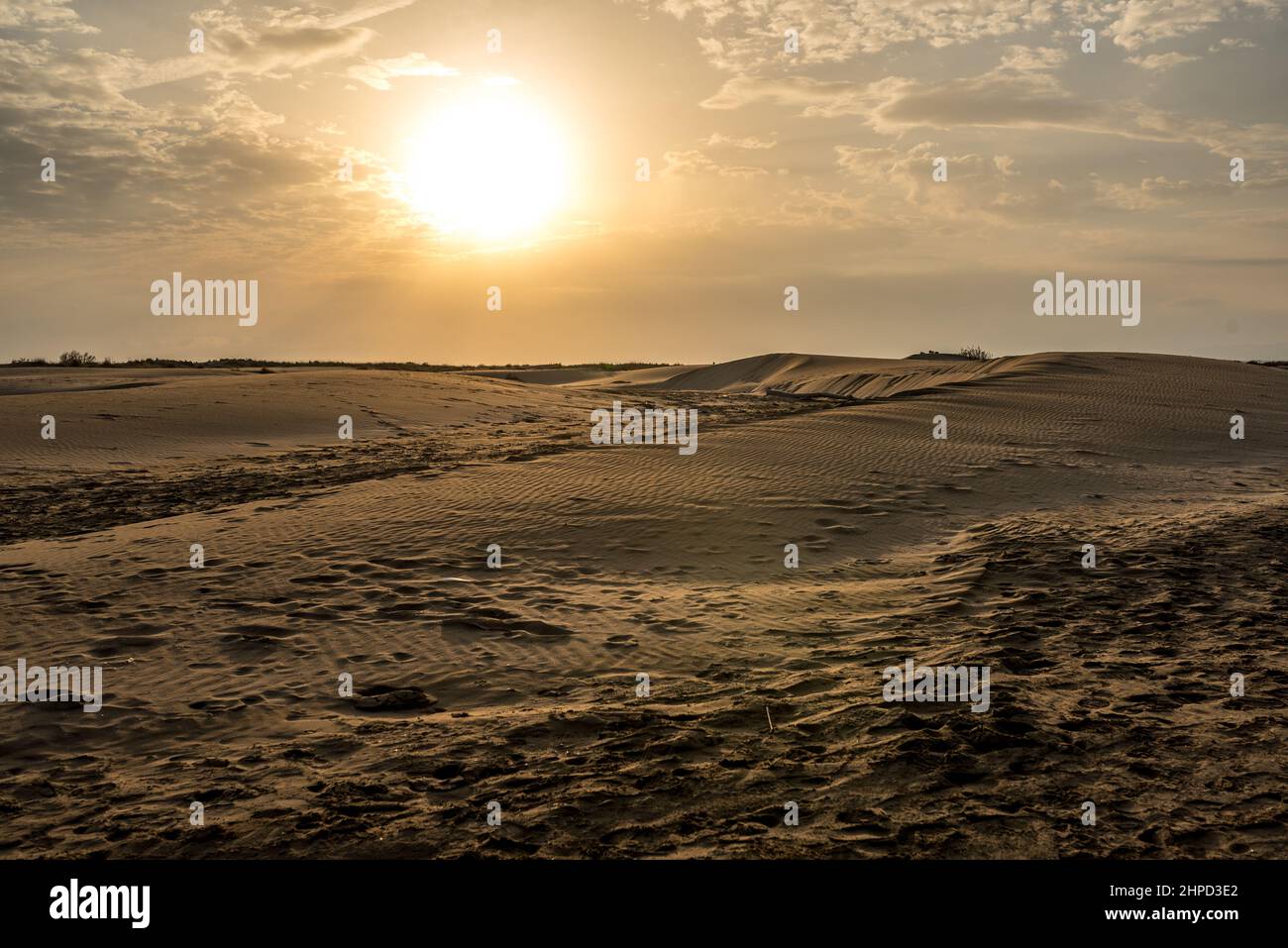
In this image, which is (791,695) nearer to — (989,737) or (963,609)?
(989,737)

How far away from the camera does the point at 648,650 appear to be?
6.43 m

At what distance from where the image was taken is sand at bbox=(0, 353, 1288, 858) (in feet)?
12.7

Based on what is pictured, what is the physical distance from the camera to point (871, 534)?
396 inches

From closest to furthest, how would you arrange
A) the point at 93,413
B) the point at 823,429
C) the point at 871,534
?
1. the point at 871,534
2. the point at 823,429
3. the point at 93,413

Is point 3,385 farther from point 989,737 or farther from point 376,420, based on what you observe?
point 989,737

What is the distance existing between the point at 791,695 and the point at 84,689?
13.8 feet

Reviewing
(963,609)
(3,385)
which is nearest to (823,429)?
(963,609)

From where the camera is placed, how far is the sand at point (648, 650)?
12.7 feet

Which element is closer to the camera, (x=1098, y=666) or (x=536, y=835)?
(x=536, y=835)

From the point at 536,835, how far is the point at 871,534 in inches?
275

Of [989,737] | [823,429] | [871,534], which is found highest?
[823,429]

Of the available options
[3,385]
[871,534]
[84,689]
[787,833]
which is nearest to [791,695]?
[787,833]

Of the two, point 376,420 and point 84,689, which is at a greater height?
point 376,420
